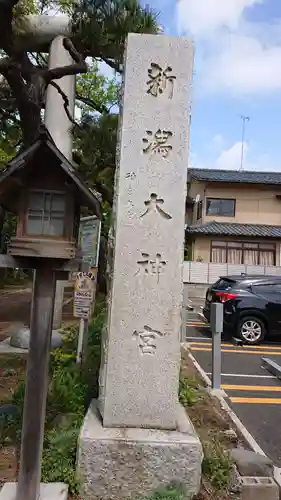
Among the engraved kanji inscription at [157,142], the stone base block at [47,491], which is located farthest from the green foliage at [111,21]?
the stone base block at [47,491]

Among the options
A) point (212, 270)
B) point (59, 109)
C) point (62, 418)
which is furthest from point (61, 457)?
point (212, 270)

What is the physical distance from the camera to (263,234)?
2412cm

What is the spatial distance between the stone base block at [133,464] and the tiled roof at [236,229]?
21.2 meters

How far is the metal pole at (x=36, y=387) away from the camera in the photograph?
118 inches

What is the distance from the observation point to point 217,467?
357cm

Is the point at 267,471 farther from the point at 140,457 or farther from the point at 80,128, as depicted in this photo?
the point at 80,128

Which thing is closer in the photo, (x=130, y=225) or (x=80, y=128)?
(x=130, y=225)

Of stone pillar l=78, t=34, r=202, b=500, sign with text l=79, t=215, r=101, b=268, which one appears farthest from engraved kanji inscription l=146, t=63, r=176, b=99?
sign with text l=79, t=215, r=101, b=268

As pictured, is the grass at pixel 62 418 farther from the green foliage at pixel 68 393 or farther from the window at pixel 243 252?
the window at pixel 243 252

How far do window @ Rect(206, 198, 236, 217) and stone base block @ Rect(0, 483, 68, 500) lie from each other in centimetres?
2381

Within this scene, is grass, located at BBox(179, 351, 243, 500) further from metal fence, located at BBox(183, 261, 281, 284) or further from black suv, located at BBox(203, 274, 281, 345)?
metal fence, located at BBox(183, 261, 281, 284)

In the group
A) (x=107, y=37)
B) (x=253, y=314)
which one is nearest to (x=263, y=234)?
(x=253, y=314)

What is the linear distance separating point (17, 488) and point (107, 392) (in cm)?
95

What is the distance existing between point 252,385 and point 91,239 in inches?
142
